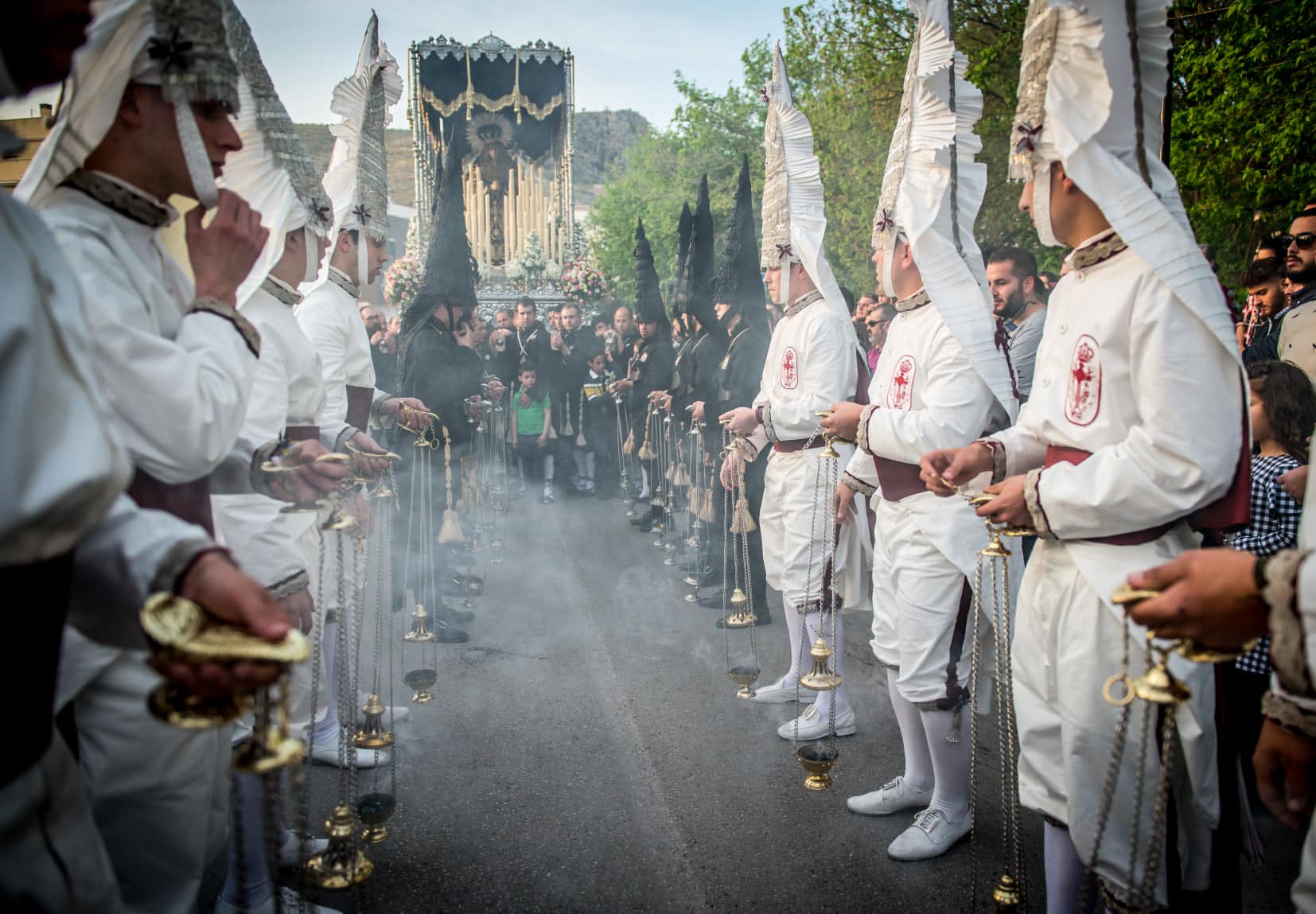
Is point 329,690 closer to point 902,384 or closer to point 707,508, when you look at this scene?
point 902,384

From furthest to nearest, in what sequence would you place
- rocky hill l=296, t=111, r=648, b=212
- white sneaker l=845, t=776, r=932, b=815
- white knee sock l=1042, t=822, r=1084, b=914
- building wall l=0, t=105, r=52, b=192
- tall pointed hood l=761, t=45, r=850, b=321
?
rocky hill l=296, t=111, r=648, b=212
building wall l=0, t=105, r=52, b=192
tall pointed hood l=761, t=45, r=850, b=321
white sneaker l=845, t=776, r=932, b=815
white knee sock l=1042, t=822, r=1084, b=914

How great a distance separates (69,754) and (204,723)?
0.45 metres

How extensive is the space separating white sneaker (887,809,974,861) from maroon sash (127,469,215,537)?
278 cm

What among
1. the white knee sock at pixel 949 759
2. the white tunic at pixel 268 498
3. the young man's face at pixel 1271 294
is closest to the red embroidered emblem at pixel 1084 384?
the white knee sock at pixel 949 759

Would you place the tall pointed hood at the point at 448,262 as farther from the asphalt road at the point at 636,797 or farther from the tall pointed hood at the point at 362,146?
the asphalt road at the point at 636,797

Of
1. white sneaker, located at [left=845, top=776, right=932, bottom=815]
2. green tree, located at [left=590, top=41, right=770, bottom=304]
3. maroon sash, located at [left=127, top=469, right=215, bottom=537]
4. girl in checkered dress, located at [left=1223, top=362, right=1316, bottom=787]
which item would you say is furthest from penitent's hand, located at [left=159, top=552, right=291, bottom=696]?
green tree, located at [left=590, top=41, right=770, bottom=304]

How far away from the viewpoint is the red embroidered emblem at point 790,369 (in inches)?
178

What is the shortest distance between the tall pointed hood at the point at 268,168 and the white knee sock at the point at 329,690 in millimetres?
1771

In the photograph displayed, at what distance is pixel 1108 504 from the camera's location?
7.06 ft

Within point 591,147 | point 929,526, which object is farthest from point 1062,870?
point 591,147

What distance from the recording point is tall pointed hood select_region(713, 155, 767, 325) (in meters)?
6.90

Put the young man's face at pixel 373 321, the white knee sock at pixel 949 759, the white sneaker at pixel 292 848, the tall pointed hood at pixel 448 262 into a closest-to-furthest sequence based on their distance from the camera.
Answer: the white sneaker at pixel 292 848 → the white knee sock at pixel 949 759 → the tall pointed hood at pixel 448 262 → the young man's face at pixel 373 321

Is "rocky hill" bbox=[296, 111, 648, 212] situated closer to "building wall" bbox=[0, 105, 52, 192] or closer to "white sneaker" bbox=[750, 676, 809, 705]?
"building wall" bbox=[0, 105, 52, 192]

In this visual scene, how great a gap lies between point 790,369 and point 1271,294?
143 inches
